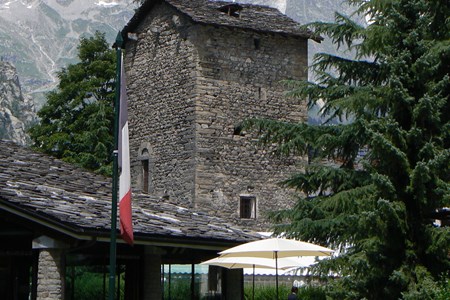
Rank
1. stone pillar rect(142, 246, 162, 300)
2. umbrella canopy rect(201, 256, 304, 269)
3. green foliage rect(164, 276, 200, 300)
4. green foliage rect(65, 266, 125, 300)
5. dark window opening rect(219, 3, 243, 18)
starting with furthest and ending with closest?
dark window opening rect(219, 3, 243, 18) → green foliage rect(164, 276, 200, 300) → stone pillar rect(142, 246, 162, 300) → umbrella canopy rect(201, 256, 304, 269) → green foliage rect(65, 266, 125, 300)

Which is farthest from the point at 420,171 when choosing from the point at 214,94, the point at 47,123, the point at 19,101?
the point at 19,101

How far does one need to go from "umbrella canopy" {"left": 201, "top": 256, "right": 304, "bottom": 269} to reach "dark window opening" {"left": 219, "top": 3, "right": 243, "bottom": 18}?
44.8ft

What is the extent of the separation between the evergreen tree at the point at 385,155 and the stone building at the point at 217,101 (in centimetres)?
1103

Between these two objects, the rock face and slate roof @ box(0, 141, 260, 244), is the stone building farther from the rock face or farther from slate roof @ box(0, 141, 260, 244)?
the rock face

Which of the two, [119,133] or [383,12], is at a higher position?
[383,12]

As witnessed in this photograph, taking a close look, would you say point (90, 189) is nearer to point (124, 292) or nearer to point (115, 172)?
point (124, 292)

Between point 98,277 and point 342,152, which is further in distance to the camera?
point 342,152

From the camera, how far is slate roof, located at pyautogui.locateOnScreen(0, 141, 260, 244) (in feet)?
47.0

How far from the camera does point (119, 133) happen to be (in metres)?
12.4

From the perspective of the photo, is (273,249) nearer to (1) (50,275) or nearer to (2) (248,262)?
(2) (248,262)

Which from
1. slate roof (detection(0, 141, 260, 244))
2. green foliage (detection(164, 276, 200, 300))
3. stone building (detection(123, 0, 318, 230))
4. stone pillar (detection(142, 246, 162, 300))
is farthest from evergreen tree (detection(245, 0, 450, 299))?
stone building (detection(123, 0, 318, 230))

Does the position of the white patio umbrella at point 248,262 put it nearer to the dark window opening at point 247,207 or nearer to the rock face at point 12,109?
the dark window opening at point 247,207

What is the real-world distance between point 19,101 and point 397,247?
122 m

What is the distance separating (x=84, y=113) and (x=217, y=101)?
1025 centimetres
